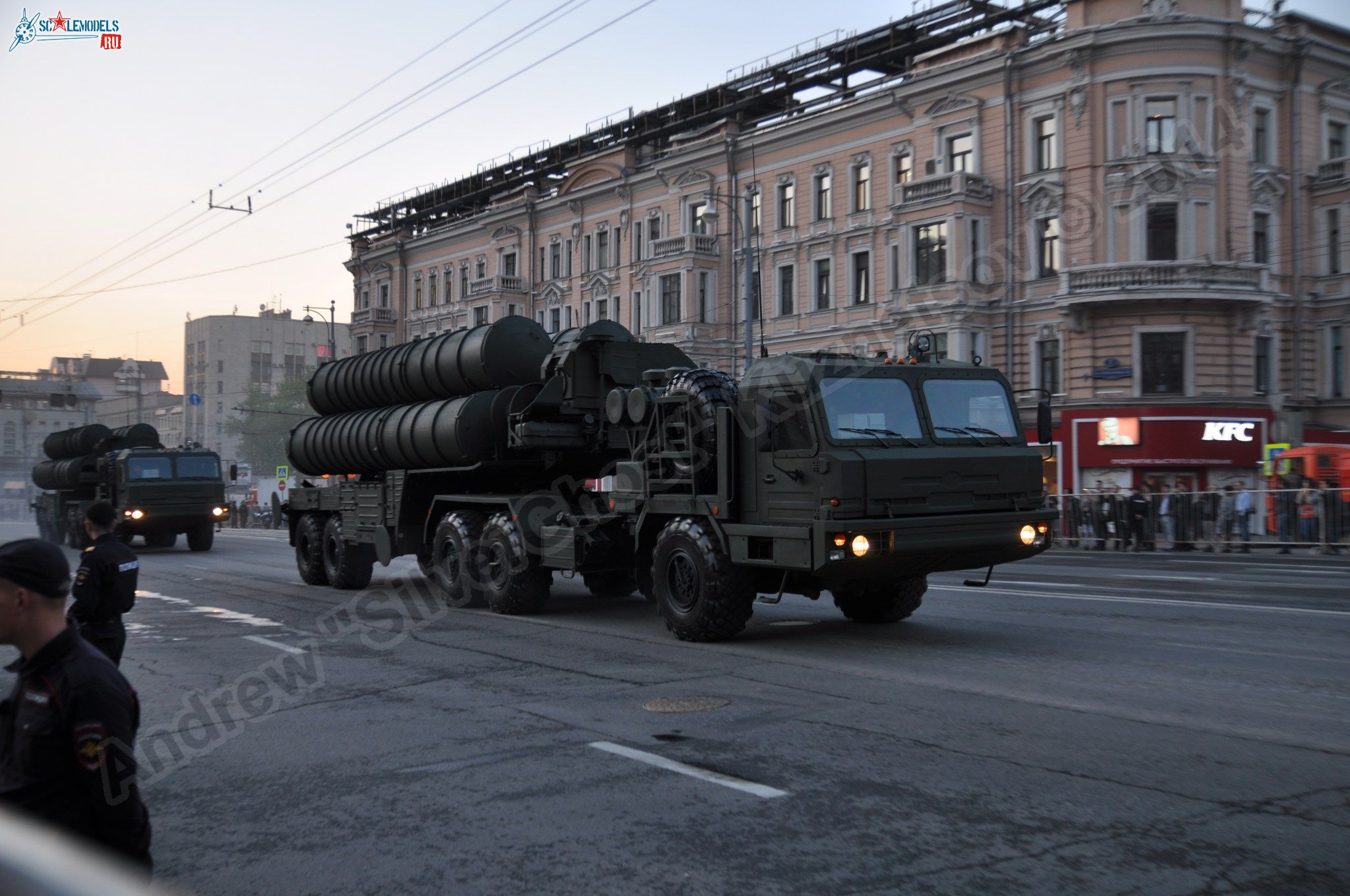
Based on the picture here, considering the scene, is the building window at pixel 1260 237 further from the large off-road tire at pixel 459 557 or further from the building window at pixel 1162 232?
the large off-road tire at pixel 459 557

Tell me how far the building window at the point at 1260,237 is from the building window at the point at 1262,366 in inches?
99.6

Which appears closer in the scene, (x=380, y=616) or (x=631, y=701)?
(x=631, y=701)

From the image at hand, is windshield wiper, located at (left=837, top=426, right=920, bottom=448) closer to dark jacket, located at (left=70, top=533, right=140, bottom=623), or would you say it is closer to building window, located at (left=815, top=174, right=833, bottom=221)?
dark jacket, located at (left=70, top=533, right=140, bottom=623)

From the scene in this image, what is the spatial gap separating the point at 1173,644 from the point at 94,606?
28.4 ft

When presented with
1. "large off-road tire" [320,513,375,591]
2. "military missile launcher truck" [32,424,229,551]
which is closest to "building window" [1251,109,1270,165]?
"large off-road tire" [320,513,375,591]

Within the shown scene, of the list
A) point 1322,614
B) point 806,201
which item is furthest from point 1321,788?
point 806,201

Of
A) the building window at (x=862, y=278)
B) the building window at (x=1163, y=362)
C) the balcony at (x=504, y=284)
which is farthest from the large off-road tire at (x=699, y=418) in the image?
the balcony at (x=504, y=284)

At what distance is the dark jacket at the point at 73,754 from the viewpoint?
314 centimetres

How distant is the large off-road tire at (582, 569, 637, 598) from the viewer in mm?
15531

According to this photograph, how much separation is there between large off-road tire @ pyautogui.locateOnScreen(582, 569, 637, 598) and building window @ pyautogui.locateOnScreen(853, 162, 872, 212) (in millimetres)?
30522

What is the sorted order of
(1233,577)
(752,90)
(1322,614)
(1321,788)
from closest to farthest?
(1321,788)
(1322,614)
(1233,577)
(752,90)

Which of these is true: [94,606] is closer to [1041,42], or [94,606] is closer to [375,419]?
[375,419]

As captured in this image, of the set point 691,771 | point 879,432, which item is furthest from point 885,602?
point 691,771

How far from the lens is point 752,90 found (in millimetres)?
50156
